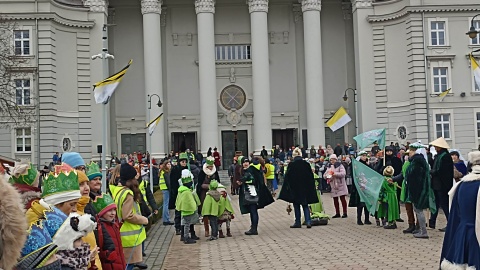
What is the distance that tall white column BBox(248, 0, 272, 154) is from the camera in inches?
1859

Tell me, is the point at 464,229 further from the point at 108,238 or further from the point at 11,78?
the point at 11,78

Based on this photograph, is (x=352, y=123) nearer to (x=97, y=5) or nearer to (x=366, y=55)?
(x=366, y=55)

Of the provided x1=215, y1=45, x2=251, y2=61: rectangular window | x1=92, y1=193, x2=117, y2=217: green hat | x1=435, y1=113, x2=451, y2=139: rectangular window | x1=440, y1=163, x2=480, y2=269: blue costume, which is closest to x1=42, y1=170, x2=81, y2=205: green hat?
x1=92, y1=193, x2=117, y2=217: green hat

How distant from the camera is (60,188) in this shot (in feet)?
21.0

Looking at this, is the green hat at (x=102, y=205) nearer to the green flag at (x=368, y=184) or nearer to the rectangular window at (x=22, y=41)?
the green flag at (x=368, y=184)

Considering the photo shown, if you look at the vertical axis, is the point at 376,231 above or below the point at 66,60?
below

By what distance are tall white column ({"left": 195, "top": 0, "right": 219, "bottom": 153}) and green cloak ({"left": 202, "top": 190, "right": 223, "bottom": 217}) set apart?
29573 mm

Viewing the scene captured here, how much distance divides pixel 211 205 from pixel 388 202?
473cm

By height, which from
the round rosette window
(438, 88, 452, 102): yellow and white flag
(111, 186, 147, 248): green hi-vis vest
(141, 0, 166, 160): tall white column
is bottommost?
(111, 186, 147, 248): green hi-vis vest

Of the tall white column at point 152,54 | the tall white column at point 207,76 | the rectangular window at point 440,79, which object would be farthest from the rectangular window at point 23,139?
the rectangular window at point 440,79

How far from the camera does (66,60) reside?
149 ft

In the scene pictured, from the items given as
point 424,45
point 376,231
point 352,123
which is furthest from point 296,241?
point 352,123

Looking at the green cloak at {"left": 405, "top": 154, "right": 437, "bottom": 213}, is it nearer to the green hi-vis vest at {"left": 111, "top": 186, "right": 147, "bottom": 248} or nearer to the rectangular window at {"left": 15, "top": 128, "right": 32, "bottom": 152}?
the green hi-vis vest at {"left": 111, "top": 186, "right": 147, "bottom": 248}

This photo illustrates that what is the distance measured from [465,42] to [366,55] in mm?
6600
